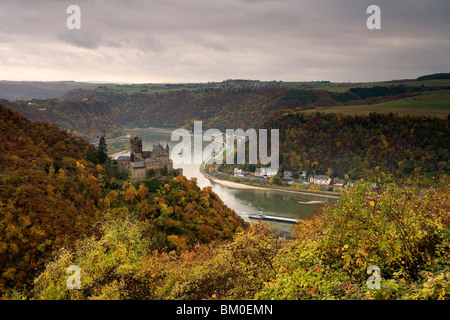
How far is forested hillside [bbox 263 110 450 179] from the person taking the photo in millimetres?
44094

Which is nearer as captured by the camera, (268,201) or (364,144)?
(268,201)

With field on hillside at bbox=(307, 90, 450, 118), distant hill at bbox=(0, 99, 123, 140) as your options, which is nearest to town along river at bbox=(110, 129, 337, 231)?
field on hillside at bbox=(307, 90, 450, 118)

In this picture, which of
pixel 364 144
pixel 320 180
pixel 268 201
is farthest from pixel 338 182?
pixel 268 201

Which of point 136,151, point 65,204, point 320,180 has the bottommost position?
point 320,180

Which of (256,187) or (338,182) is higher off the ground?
(338,182)

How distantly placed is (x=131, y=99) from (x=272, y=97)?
75532mm

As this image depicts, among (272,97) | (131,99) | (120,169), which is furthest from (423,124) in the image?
(131,99)

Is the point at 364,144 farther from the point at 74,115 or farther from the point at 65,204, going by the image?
the point at 74,115

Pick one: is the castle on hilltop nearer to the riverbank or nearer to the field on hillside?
the riverbank

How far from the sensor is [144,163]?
23094 millimetres

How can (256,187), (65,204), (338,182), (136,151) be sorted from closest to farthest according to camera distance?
1. (65,204)
2. (136,151)
3. (256,187)
4. (338,182)

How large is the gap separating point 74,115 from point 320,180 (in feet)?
265

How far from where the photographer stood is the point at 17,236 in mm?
11281

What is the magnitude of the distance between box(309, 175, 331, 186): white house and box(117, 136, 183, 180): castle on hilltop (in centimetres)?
2467
